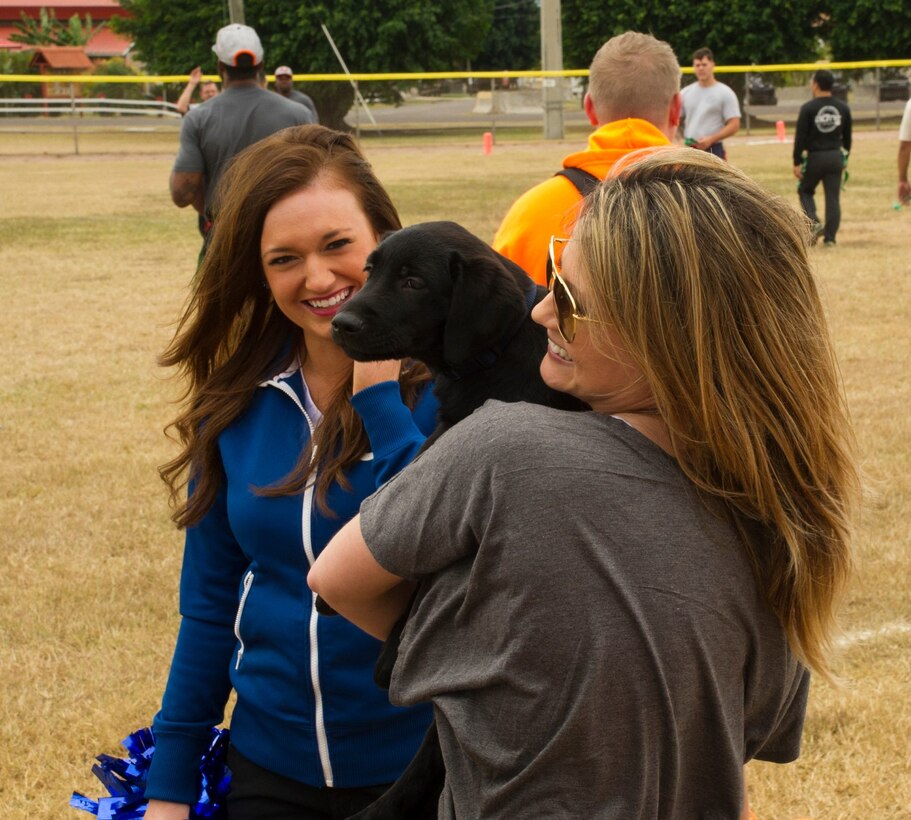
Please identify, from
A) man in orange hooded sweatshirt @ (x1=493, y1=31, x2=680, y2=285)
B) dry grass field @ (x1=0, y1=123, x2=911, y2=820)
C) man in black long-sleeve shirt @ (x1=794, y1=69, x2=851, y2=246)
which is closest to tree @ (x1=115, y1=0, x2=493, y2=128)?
man in black long-sleeve shirt @ (x1=794, y1=69, x2=851, y2=246)

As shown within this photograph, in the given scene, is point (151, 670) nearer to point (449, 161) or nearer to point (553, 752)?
point (553, 752)

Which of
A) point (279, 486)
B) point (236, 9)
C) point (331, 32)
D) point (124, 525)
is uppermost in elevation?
point (331, 32)

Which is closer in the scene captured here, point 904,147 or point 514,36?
point 904,147

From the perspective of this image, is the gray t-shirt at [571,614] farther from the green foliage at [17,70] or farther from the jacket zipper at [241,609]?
the green foliage at [17,70]

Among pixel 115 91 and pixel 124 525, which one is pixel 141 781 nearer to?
pixel 124 525

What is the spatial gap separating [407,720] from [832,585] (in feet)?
3.37

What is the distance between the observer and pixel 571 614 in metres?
1.38

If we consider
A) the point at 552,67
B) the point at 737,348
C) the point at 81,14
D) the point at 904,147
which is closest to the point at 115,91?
the point at 552,67

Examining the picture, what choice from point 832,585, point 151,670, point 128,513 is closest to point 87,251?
point 128,513

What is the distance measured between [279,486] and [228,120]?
6.23 metres

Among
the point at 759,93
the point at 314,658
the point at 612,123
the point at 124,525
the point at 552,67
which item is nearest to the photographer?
the point at 314,658

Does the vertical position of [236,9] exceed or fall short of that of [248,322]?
it exceeds it

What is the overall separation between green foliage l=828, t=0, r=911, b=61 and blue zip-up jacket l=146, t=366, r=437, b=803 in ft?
150

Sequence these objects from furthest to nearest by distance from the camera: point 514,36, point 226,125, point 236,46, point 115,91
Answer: point 514,36
point 115,91
point 236,46
point 226,125
